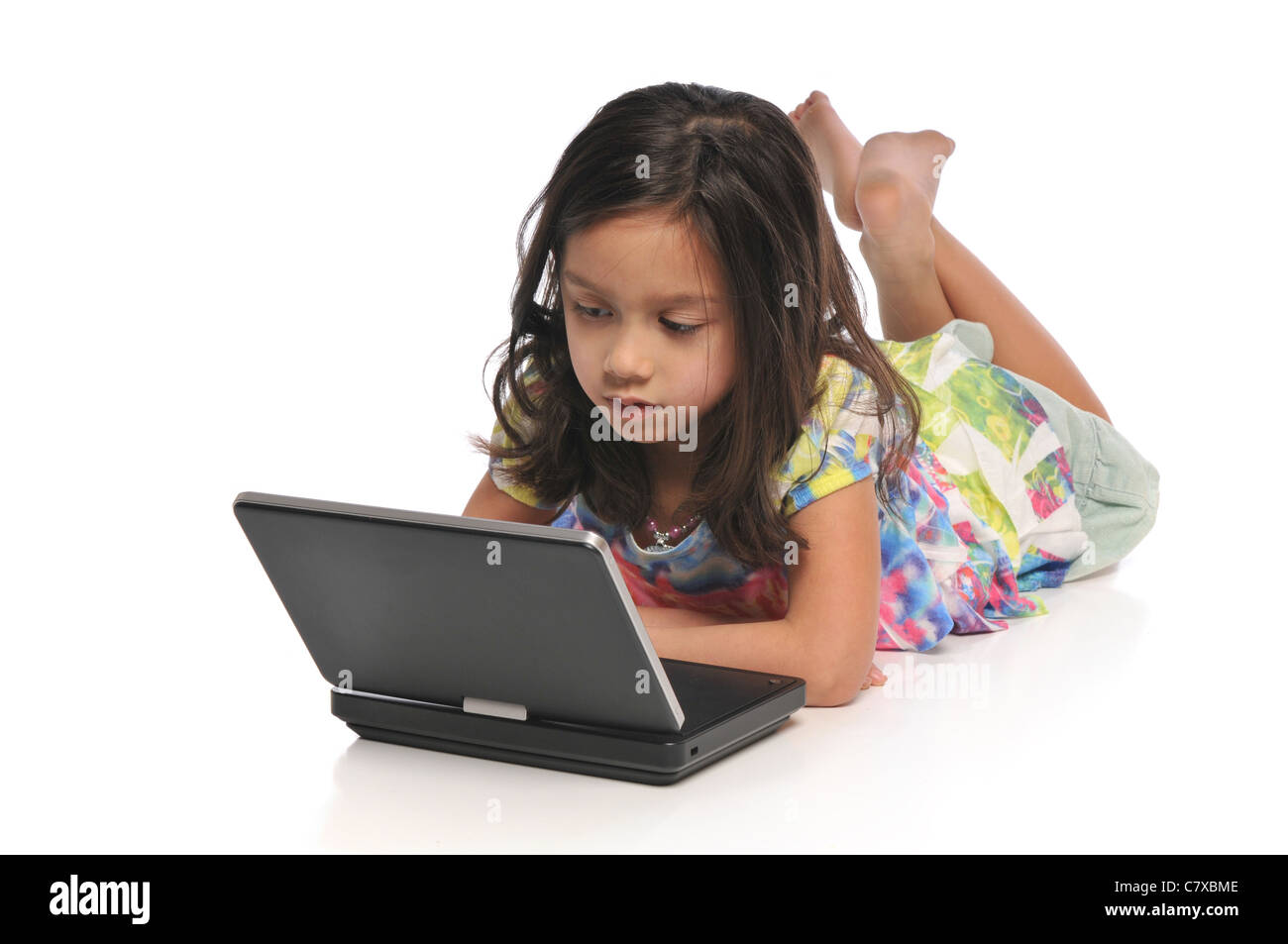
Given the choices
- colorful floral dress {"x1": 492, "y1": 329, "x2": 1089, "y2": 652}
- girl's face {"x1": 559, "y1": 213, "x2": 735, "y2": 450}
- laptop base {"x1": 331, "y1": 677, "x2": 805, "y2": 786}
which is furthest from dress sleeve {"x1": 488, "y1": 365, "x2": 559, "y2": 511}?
laptop base {"x1": 331, "y1": 677, "x2": 805, "y2": 786}

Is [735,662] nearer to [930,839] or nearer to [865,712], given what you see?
[865,712]

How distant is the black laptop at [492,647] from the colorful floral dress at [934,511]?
22cm

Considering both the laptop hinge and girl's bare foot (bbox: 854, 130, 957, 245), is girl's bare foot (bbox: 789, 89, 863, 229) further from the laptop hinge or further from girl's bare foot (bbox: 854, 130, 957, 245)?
the laptop hinge

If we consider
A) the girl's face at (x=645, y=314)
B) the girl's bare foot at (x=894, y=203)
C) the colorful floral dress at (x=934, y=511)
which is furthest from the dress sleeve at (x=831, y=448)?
the girl's bare foot at (x=894, y=203)

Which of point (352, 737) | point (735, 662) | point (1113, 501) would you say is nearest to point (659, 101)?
point (735, 662)

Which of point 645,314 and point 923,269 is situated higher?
point 923,269

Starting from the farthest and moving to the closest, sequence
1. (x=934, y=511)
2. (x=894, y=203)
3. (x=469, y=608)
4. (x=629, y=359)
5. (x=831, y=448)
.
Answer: (x=894, y=203) < (x=934, y=511) < (x=831, y=448) < (x=629, y=359) < (x=469, y=608)

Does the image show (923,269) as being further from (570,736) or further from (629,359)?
(570,736)

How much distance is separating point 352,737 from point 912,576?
62 cm

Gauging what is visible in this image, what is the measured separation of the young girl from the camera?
1.46 m

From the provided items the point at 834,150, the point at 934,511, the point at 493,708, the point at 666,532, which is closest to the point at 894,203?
the point at 834,150

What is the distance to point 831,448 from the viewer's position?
1549 mm

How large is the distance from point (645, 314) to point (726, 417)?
153 millimetres

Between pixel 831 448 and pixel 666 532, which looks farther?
pixel 666 532
